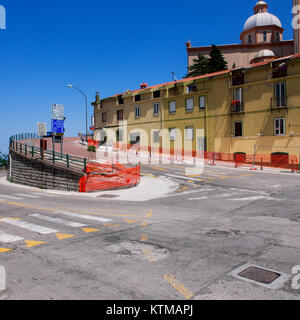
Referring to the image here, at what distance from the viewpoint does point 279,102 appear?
1204 inches

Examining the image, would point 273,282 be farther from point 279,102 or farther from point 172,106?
point 172,106

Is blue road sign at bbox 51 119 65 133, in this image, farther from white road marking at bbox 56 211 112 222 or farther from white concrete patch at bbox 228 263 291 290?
white concrete patch at bbox 228 263 291 290

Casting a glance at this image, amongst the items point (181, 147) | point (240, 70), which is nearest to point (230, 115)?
point (240, 70)

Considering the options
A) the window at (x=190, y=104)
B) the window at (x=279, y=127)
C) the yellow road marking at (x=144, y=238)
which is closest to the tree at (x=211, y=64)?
the window at (x=190, y=104)

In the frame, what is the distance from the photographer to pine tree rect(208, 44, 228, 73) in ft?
196

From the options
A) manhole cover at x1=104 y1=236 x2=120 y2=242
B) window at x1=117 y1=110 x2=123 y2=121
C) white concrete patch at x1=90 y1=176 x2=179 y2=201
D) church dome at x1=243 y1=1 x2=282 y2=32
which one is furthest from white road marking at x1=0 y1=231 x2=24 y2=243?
church dome at x1=243 y1=1 x2=282 y2=32

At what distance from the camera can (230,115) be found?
1366 inches

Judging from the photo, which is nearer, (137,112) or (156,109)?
(156,109)

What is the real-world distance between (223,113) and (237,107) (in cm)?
187

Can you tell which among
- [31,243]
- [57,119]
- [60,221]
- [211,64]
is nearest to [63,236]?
[31,243]

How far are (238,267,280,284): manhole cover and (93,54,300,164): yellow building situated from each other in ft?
88.7

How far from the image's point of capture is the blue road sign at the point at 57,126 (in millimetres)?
22627
